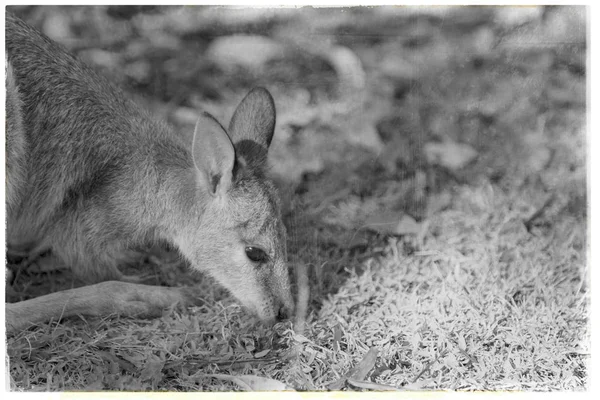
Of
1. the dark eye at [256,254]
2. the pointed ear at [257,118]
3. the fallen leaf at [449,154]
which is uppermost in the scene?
the pointed ear at [257,118]

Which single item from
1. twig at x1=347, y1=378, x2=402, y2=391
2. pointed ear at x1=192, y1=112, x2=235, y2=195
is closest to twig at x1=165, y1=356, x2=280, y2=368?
twig at x1=347, y1=378, x2=402, y2=391

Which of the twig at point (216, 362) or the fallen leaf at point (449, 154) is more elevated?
the fallen leaf at point (449, 154)

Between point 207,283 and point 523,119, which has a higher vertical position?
point 523,119

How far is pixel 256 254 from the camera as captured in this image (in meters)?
3.65

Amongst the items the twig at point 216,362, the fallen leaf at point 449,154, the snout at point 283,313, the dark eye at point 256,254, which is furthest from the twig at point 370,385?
the fallen leaf at point 449,154

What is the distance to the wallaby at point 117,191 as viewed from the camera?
3.64 meters

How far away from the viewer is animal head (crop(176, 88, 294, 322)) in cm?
363

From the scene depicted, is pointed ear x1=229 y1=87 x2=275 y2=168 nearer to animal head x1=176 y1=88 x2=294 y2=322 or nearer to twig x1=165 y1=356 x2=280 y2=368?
animal head x1=176 y1=88 x2=294 y2=322

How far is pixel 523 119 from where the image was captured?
13.8ft

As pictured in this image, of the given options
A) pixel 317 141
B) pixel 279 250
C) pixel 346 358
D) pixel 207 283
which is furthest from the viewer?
pixel 317 141

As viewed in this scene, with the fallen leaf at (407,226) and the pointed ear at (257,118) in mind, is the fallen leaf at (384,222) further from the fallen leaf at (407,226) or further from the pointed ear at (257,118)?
the pointed ear at (257,118)

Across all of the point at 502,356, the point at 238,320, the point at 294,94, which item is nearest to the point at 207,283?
the point at 238,320

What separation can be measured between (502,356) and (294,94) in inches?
69.1
